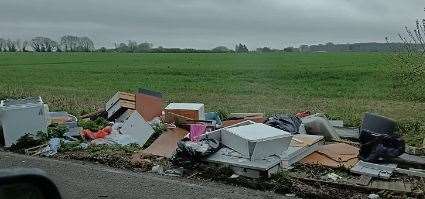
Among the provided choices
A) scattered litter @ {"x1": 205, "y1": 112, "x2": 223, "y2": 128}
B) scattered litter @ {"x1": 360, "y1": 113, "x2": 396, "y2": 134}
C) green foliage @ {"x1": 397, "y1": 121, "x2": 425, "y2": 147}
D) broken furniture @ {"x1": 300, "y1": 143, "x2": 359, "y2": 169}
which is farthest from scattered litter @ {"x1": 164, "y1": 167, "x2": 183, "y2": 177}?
green foliage @ {"x1": 397, "y1": 121, "x2": 425, "y2": 147}

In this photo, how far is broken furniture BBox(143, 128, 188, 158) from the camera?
860 centimetres

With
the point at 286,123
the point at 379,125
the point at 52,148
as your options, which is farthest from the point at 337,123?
the point at 52,148

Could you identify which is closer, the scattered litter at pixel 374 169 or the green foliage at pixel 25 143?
the scattered litter at pixel 374 169

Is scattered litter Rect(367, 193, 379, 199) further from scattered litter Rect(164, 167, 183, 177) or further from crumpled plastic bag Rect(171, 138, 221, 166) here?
scattered litter Rect(164, 167, 183, 177)

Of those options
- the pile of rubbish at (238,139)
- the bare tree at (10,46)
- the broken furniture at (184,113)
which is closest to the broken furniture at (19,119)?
the pile of rubbish at (238,139)

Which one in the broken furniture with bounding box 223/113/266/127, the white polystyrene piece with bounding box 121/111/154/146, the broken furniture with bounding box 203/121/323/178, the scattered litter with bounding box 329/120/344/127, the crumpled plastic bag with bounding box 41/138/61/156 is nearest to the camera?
the broken furniture with bounding box 203/121/323/178

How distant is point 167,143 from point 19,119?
2.73 m

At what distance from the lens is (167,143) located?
9008 millimetres

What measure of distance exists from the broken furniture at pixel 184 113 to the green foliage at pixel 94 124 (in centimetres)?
143

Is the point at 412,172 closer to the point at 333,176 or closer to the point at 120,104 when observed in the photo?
the point at 333,176

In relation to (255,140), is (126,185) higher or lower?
lower

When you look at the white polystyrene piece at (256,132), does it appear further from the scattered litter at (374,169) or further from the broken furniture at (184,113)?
the broken furniture at (184,113)

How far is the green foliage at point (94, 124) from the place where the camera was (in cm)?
1061

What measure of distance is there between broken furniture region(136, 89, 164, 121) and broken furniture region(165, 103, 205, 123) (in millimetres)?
844
